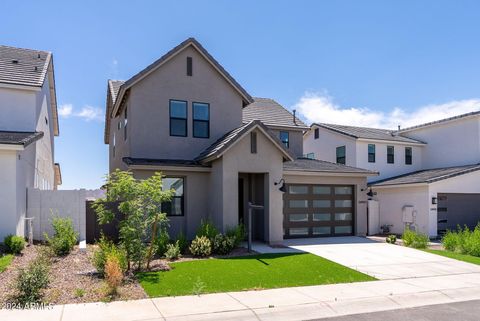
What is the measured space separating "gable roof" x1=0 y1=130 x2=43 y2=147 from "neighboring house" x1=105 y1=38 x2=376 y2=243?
3307mm

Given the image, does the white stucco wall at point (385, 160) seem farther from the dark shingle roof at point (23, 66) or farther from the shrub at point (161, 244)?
the dark shingle roof at point (23, 66)

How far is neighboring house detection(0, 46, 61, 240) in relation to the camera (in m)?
12.4

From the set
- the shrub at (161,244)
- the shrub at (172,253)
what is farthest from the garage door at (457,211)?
the shrub at (161,244)

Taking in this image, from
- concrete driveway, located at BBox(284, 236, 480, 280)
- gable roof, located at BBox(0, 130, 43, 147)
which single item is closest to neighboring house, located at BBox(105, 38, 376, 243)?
concrete driveway, located at BBox(284, 236, 480, 280)

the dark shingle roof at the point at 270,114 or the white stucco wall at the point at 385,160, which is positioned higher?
the dark shingle roof at the point at 270,114

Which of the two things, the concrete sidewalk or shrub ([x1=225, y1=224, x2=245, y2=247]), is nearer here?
the concrete sidewalk

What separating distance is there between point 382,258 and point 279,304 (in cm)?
655

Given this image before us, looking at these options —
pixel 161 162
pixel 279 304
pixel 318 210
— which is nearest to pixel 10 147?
pixel 161 162

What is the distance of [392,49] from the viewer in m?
15.8

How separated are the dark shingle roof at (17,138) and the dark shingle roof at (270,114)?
976 centimetres

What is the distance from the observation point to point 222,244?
42.2 feet

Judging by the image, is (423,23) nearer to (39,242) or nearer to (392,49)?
(392,49)

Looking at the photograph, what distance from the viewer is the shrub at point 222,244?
12.8 meters

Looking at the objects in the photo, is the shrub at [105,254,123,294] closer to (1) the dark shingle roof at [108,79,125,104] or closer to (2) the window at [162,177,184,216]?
(2) the window at [162,177,184,216]
